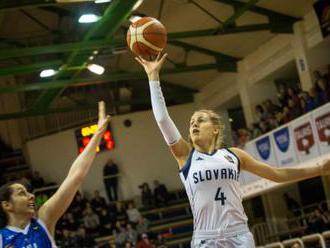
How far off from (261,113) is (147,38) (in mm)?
17143

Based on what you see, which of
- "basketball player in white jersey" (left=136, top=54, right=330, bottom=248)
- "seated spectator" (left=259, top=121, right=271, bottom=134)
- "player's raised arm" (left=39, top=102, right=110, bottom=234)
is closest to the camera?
"player's raised arm" (left=39, top=102, right=110, bottom=234)

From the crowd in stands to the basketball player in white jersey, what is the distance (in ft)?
42.2

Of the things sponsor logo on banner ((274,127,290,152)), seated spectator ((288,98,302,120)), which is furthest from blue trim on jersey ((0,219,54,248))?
seated spectator ((288,98,302,120))

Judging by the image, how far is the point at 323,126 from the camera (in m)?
16.8

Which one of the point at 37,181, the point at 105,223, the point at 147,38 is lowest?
the point at 147,38

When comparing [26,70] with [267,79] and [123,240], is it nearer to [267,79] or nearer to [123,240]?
[123,240]

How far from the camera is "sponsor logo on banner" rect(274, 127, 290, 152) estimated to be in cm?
1868

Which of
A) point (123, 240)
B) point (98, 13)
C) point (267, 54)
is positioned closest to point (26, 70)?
point (98, 13)

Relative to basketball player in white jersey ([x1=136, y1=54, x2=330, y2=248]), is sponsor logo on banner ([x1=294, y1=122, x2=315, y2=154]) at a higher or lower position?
higher

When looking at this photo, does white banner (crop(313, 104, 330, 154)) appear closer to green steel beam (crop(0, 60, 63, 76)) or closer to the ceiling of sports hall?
the ceiling of sports hall

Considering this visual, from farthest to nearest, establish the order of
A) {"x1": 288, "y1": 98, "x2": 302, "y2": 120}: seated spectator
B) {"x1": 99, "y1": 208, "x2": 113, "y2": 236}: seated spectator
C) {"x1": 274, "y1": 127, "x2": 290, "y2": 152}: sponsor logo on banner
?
{"x1": 99, "y1": 208, "x2": 113, "y2": 236}: seated spectator → {"x1": 288, "y1": 98, "x2": 302, "y2": 120}: seated spectator → {"x1": 274, "y1": 127, "x2": 290, "y2": 152}: sponsor logo on banner

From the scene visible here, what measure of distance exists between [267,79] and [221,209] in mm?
19237

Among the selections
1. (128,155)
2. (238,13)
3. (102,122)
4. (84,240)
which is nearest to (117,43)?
(238,13)

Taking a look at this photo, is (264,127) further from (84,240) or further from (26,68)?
(26,68)
